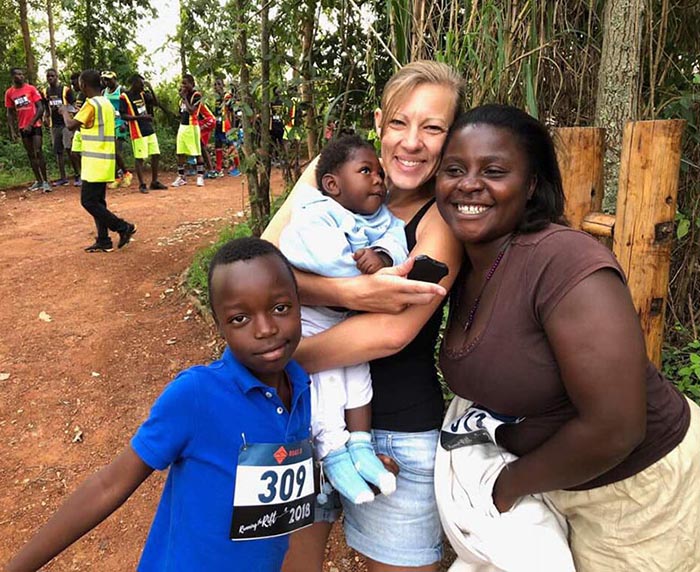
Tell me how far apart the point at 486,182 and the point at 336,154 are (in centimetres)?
68

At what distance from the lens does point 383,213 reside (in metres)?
1.85

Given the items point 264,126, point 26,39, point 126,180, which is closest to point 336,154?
point 264,126

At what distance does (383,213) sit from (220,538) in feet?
3.41

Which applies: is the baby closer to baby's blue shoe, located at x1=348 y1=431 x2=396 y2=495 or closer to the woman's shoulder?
baby's blue shoe, located at x1=348 y1=431 x2=396 y2=495

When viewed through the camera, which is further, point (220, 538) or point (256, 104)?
point (256, 104)

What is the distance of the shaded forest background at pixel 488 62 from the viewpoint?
2297mm

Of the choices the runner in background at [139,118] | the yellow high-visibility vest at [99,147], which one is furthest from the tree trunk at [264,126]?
the runner in background at [139,118]

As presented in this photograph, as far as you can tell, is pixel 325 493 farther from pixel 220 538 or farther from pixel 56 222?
pixel 56 222

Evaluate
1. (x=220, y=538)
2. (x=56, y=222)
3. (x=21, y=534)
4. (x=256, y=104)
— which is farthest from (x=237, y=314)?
(x=56, y=222)

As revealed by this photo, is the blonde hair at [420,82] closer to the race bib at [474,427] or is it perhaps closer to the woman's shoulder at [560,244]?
the woman's shoulder at [560,244]

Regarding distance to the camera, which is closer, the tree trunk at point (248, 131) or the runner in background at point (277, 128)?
the tree trunk at point (248, 131)

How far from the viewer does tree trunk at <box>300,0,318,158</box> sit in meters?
4.16

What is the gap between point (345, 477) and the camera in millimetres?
1604

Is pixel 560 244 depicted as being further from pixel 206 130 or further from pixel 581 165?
pixel 206 130
